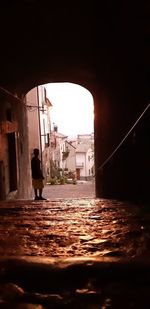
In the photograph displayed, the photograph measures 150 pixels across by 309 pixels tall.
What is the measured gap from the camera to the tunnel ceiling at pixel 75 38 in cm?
578

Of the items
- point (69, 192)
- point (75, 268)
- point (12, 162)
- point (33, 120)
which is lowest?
point (69, 192)

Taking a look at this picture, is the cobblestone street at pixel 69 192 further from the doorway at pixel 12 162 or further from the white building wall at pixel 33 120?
the white building wall at pixel 33 120

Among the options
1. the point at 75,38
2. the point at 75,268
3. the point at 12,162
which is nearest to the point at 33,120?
the point at 12,162

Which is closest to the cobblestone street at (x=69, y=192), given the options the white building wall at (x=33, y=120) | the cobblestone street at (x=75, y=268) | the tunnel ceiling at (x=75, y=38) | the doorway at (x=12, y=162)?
the doorway at (x=12, y=162)

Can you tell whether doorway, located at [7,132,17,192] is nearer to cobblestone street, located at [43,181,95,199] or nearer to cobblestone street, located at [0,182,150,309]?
cobblestone street, located at [43,181,95,199]

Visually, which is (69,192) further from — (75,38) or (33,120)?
(75,38)

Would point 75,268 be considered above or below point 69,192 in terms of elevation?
above

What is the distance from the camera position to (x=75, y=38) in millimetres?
7480

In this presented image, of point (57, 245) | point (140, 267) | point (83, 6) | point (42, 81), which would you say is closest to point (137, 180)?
point (83, 6)

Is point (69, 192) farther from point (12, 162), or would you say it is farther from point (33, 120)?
point (33, 120)

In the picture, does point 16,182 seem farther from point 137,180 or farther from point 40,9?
point 40,9

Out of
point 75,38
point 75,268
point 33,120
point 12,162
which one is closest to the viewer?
point 75,268

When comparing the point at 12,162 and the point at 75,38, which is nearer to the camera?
the point at 75,38

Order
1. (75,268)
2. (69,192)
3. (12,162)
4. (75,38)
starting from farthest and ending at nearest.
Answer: (69,192) → (12,162) → (75,38) → (75,268)
